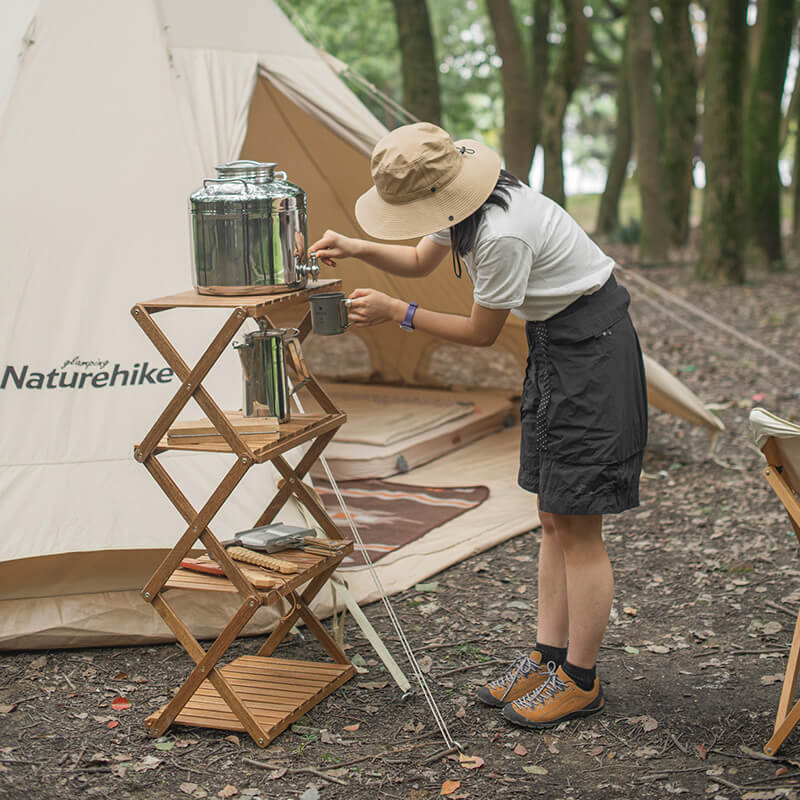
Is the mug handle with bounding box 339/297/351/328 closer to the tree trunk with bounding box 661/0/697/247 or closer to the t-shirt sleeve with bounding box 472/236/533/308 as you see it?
the t-shirt sleeve with bounding box 472/236/533/308

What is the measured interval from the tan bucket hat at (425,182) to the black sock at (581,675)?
4.15 feet

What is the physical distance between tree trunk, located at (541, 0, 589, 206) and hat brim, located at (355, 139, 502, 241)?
8.44m

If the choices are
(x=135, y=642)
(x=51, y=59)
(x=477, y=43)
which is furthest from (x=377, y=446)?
(x=477, y=43)

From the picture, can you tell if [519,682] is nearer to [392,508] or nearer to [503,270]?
[503,270]

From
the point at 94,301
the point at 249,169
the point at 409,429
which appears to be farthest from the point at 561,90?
the point at 249,169

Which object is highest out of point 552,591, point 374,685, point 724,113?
point 724,113

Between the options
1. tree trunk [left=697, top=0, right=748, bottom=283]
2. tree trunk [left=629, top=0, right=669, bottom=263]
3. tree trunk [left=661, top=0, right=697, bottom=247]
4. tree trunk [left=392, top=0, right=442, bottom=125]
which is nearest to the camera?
tree trunk [left=392, top=0, right=442, bottom=125]

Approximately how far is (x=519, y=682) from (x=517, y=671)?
0.11 feet

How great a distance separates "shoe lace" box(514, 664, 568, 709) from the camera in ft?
9.28

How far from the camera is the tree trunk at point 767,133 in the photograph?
1066cm

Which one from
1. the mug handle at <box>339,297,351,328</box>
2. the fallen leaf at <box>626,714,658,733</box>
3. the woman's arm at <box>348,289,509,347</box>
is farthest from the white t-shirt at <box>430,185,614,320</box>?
the fallen leaf at <box>626,714,658,733</box>

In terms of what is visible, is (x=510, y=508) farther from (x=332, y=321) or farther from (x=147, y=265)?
(x=332, y=321)

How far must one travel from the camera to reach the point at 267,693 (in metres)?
2.97

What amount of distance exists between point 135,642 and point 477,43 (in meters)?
17.4
